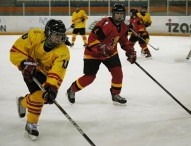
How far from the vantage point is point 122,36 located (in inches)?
149

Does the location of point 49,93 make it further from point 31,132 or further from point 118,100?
point 118,100

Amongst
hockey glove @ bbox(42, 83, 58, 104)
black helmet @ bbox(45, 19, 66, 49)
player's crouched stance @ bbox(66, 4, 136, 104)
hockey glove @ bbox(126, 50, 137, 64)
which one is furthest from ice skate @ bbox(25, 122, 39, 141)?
hockey glove @ bbox(126, 50, 137, 64)

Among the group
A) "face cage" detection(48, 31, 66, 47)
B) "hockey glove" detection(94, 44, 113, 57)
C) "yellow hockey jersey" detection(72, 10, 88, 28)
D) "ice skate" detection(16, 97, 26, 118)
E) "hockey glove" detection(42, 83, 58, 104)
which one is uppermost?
"yellow hockey jersey" detection(72, 10, 88, 28)

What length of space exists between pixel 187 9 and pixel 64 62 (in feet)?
32.0

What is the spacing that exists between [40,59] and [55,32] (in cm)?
37

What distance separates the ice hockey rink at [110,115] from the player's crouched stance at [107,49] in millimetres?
239

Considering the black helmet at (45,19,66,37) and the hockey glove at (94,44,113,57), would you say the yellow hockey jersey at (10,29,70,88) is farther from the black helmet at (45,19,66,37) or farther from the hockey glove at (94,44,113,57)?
the hockey glove at (94,44,113,57)

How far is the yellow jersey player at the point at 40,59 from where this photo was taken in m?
2.56

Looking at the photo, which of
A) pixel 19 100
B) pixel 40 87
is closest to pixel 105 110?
pixel 19 100

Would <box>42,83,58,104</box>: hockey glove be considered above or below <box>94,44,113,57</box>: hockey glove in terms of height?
below

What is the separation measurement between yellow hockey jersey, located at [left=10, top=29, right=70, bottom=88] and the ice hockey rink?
521 mm

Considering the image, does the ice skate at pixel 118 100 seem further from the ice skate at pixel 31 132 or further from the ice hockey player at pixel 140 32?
the ice hockey player at pixel 140 32

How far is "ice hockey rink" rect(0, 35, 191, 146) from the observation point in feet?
9.13

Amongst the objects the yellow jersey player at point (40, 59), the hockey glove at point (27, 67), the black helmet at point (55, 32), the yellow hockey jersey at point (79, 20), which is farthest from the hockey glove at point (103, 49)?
the yellow hockey jersey at point (79, 20)
